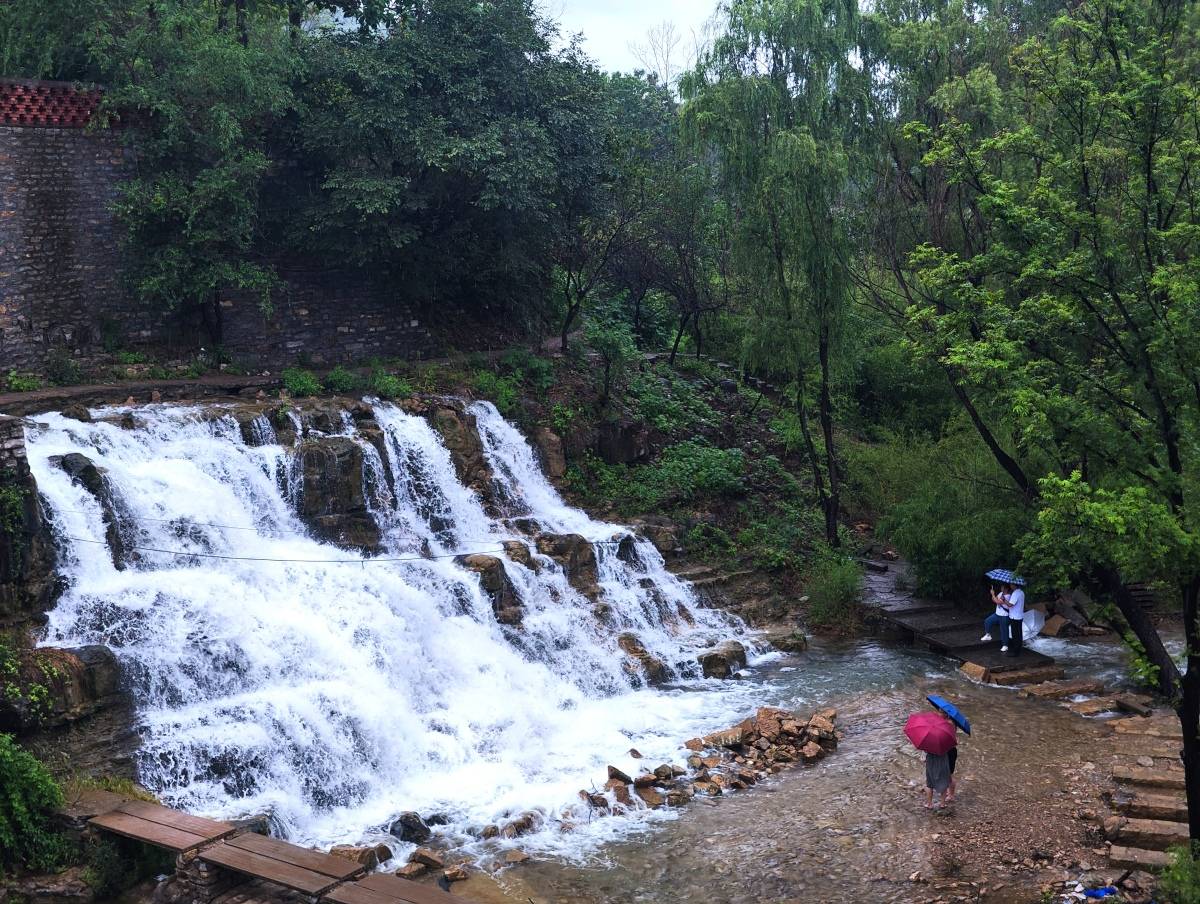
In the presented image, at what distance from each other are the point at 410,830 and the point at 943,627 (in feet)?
31.4

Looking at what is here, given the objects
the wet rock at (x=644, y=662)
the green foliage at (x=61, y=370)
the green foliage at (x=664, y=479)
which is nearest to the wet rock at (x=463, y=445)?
the green foliage at (x=664, y=479)

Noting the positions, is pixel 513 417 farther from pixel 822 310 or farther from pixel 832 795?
pixel 832 795

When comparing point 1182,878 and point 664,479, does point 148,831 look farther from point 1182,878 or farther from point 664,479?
point 664,479

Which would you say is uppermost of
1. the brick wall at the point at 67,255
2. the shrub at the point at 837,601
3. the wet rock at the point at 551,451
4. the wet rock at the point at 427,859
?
the brick wall at the point at 67,255

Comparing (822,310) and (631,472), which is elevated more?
(822,310)

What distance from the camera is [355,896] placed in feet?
27.6

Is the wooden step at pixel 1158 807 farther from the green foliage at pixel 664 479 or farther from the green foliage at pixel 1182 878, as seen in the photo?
the green foliage at pixel 664 479

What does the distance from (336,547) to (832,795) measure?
7675 mm

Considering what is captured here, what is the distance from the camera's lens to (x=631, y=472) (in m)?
20.5

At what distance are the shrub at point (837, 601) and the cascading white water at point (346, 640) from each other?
A: 1.47 meters

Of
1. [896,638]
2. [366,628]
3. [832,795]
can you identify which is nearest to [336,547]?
[366,628]

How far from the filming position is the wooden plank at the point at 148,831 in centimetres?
901

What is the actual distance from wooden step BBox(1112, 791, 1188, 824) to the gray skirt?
162 cm

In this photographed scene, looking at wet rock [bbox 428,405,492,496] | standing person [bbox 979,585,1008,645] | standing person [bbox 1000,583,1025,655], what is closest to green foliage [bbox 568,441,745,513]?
wet rock [bbox 428,405,492,496]
